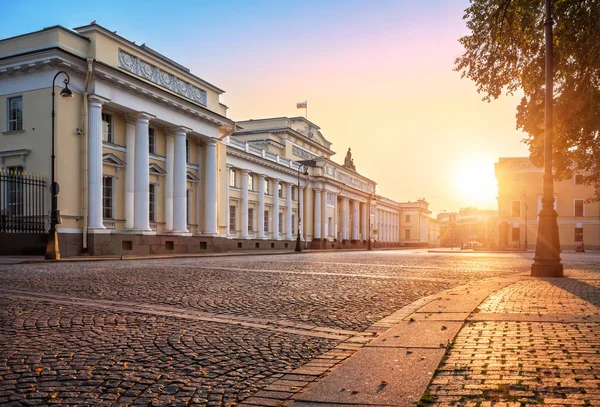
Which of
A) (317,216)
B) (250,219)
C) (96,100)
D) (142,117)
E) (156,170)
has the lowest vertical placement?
(250,219)

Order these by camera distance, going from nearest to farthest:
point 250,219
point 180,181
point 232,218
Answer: point 180,181 < point 232,218 < point 250,219

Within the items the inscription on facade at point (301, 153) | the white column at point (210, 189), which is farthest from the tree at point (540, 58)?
the inscription on facade at point (301, 153)

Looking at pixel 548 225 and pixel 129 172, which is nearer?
pixel 548 225

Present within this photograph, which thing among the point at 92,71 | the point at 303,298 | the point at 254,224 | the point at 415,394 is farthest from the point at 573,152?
the point at 254,224

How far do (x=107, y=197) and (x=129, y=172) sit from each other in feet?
6.05

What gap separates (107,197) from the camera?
28.1 metres

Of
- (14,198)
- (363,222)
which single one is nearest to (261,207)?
(14,198)

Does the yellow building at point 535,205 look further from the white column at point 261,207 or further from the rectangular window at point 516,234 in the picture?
the white column at point 261,207

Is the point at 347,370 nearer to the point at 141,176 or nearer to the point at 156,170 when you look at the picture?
the point at 141,176

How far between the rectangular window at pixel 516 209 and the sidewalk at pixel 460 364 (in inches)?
2883

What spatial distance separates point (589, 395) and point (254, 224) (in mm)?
49794

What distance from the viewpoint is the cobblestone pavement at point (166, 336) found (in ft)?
11.5

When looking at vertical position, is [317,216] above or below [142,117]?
below

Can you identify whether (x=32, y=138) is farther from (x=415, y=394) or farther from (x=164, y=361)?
(x=415, y=394)
